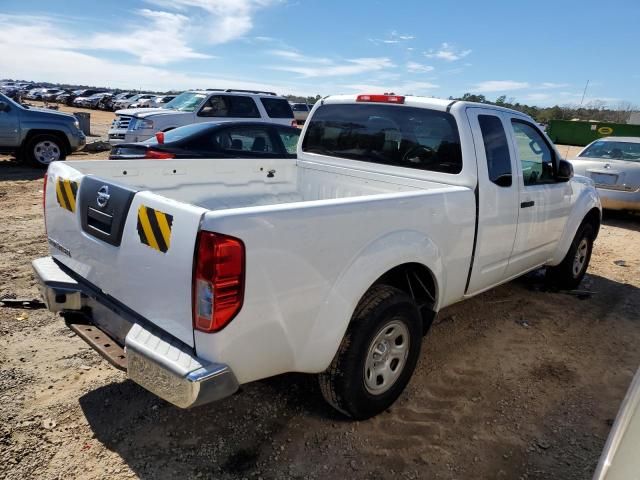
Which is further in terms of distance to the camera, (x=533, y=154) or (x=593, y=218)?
(x=593, y=218)

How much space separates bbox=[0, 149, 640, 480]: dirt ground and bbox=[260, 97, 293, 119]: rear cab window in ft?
29.6

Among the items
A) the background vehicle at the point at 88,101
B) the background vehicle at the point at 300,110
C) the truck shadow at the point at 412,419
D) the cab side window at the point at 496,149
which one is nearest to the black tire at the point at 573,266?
the truck shadow at the point at 412,419

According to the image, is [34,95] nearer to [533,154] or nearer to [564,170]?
[533,154]

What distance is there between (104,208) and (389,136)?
2.26m

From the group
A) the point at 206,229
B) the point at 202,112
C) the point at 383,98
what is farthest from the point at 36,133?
the point at 206,229

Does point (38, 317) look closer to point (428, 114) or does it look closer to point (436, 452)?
point (436, 452)

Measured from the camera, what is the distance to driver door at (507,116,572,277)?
12.9ft

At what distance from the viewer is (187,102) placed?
40.5ft

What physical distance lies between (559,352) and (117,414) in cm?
339

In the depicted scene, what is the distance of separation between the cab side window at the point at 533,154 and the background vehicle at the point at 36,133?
10.5 m

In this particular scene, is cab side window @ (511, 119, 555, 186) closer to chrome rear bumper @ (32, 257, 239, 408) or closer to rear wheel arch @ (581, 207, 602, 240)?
rear wheel arch @ (581, 207, 602, 240)

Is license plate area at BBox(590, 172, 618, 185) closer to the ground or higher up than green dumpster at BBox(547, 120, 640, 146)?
closer to the ground

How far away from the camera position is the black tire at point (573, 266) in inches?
199

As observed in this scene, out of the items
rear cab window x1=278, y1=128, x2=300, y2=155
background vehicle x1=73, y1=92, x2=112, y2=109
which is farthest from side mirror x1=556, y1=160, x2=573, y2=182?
background vehicle x1=73, y1=92, x2=112, y2=109
